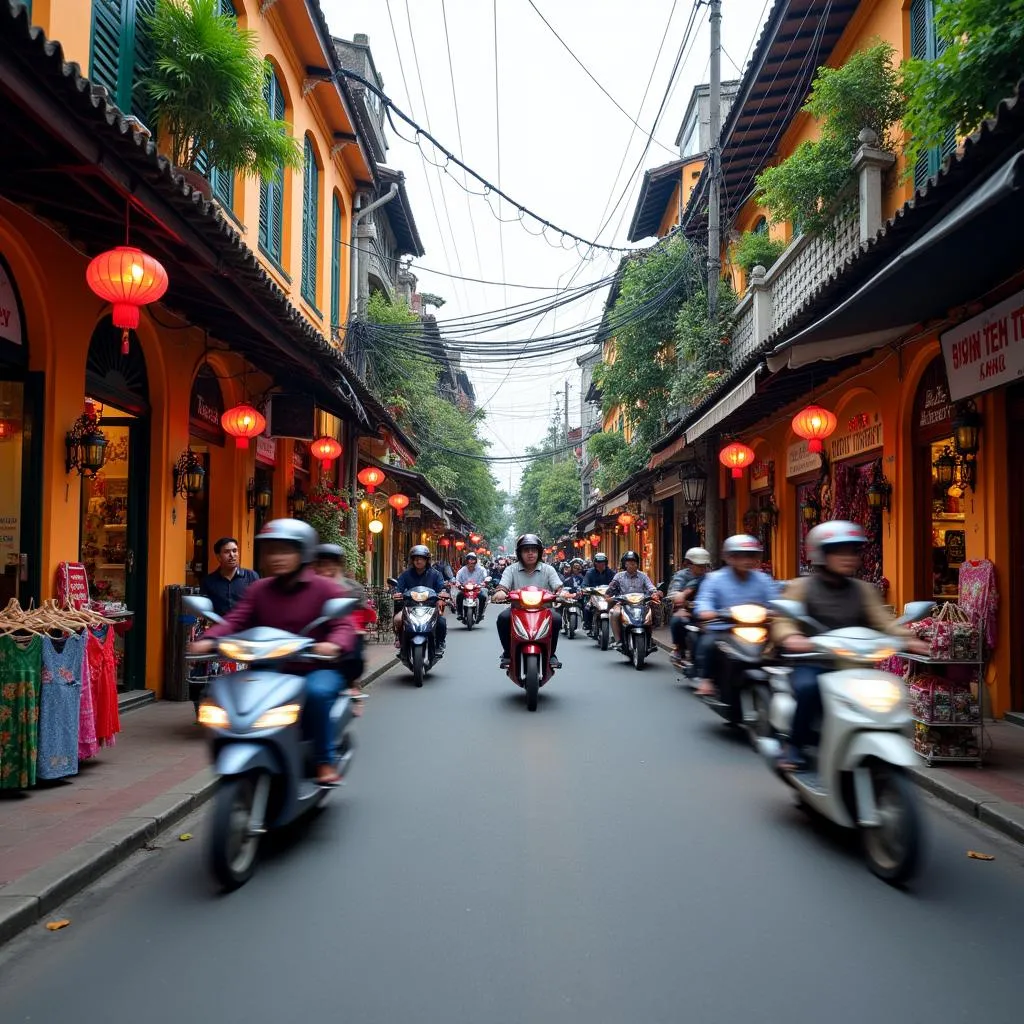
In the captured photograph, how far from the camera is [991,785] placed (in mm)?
6207

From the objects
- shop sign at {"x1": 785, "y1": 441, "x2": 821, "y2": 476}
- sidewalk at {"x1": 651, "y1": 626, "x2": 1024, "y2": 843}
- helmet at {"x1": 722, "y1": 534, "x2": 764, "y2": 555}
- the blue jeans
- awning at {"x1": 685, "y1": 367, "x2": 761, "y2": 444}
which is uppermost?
awning at {"x1": 685, "y1": 367, "x2": 761, "y2": 444}

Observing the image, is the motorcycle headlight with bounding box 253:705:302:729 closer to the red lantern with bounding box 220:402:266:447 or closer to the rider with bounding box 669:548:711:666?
the rider with bounding box 669:548:711:666

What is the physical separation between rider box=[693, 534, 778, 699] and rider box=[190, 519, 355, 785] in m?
3.78

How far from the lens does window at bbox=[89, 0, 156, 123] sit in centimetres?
889

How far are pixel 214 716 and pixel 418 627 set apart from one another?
765 cm

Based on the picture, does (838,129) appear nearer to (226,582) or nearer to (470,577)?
(226,582)

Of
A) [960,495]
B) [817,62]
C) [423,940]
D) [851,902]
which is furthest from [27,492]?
[817,62]

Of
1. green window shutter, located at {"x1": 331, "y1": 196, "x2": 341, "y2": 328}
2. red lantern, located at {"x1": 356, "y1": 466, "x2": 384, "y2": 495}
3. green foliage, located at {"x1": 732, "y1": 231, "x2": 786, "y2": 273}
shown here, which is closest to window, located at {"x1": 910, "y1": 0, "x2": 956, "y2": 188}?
green foliage, located at {"x1": 732, "y1": 231, "x2": 786, "y2": 273}

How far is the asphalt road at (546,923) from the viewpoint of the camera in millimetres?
3236

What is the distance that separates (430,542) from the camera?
51344 mm

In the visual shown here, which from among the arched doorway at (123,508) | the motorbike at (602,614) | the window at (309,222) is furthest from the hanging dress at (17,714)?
the motorbike at (602,614)

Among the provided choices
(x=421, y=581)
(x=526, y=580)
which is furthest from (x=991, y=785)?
(x=421, y=581)

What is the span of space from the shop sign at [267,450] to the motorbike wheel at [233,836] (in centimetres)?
969

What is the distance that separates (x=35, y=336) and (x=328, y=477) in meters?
10.7
